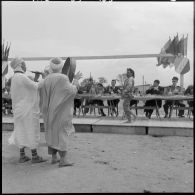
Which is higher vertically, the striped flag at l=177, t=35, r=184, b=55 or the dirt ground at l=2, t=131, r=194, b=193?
the striped flag at l=177, t=35, r=184, b=55

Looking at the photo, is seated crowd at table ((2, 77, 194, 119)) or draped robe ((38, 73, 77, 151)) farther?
seated crowd at table ((2, 77, 194, 119))

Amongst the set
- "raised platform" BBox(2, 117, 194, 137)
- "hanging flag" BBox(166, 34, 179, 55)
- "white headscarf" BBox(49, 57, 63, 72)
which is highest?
"hanging flag" BBox(166, 34, 179, 55)

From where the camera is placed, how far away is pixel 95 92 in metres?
11.3

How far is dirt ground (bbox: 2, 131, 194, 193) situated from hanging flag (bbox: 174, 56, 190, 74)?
378cm

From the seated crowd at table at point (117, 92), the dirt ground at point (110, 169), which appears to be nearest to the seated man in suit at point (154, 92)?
the seated crowd at table at point (117, 92)

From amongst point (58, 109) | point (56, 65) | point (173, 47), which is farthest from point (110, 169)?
point (173, 47)

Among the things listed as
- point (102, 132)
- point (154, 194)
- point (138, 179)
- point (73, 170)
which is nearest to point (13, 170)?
point (73, 170)

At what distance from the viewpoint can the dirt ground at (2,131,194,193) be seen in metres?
4.29

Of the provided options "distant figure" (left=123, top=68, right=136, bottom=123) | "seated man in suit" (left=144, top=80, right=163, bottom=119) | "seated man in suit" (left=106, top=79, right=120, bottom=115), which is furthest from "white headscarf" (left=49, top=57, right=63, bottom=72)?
"seated man in suit" (left=106, top=79, right=120, bottom=115)

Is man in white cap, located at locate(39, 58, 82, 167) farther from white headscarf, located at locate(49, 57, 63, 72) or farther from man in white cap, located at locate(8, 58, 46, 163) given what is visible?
man in white cap, located at locate(8, 58, 46, 163)

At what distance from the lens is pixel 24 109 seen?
5641 millimetres

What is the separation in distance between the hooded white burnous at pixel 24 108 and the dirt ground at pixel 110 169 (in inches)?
16.6

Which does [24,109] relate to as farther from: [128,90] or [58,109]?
[128,90]

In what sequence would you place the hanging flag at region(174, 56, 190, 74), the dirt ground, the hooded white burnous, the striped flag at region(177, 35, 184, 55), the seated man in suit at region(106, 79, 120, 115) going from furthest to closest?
the seated man in suit at region(106, 79, 120, 115), the striped flag at region(177, 35, 184, 55), the hanging flag at region(174, 56, 190, 74), the hooded white burnous, the dirt ground
